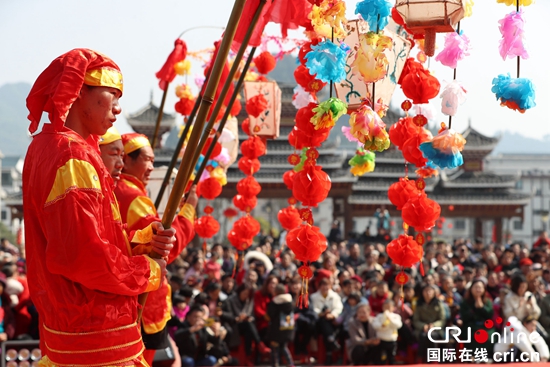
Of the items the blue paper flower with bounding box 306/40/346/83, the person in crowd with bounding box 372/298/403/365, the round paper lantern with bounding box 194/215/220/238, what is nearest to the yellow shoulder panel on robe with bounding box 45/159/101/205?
the blue paper flower with bounding box 306/40/346/83

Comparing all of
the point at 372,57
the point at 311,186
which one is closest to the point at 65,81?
the point at 372,57

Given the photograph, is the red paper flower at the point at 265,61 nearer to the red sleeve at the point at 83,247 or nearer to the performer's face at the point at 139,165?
the performer's face at the point at 139,165

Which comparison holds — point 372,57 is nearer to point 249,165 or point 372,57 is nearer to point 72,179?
point 72,179

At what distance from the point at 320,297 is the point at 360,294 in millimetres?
476

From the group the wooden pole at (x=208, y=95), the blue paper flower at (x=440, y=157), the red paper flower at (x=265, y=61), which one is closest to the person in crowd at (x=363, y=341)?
the red paper flower at (x=265, y=61)

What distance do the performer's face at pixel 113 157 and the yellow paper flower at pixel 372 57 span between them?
1.16 metres

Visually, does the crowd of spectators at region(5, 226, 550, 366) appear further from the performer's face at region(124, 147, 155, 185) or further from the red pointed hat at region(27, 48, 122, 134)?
the red pointed hat at region(27, 48, 122, 134)

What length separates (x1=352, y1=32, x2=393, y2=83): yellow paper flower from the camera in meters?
3.41

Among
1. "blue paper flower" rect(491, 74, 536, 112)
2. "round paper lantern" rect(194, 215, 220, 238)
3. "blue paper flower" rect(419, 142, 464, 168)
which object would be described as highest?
"blue paper flower" rect(491, 74, 536, 112)

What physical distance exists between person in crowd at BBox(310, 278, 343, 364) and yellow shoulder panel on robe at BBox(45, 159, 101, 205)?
19.7 feet

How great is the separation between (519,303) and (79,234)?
622 centimetres

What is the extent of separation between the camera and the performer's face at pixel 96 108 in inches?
96.0

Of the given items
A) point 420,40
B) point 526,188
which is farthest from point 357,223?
point 420,40

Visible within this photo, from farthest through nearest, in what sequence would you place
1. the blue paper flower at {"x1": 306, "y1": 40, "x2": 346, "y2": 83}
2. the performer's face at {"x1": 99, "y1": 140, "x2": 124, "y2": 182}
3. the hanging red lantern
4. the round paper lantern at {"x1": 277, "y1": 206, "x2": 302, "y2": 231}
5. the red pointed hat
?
the round paper lantern at {"x1": 277, "y1": 206, "x2": 302, "y2": 231}
the hanging red lantern
the blue paper flower at {"x1": 306, "y1": 40, "x2": 346, "y2": 83}
the performer's face at {"x1": 99, "y1": 140, "x2": 124, "y2": 182}
the red pointed hat
